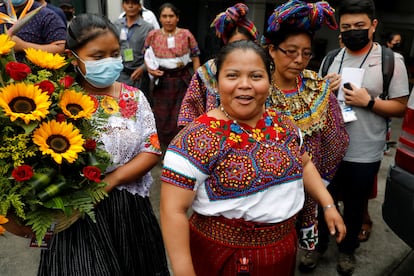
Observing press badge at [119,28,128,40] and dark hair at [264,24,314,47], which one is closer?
dark hair at [264,24,314,47]

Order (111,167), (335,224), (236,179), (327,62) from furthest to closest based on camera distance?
(327,62) → (111,167) → (335,224) → (236,179)

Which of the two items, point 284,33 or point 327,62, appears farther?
point 327,62

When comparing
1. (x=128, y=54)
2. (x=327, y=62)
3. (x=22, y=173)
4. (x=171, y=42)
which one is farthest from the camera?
(x=128, y=54)

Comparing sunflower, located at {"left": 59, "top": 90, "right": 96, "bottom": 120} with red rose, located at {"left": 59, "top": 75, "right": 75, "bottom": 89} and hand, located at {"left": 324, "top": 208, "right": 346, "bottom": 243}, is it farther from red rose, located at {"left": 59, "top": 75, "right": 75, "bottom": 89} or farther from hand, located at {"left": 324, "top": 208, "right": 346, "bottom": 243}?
hand, located at {"left": 324, "top": 208, "right": 346, "bottom": 243}

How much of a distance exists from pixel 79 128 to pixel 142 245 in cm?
77

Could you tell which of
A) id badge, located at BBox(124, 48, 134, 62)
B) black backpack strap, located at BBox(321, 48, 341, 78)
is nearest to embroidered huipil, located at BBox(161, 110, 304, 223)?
black backpack strap, located at BBox(321, 48, 341, 78)

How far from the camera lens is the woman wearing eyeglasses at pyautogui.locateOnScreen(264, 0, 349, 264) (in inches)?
81.4

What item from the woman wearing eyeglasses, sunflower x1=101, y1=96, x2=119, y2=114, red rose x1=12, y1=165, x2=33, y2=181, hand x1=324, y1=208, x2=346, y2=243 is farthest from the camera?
the woman wearing eyeglasses

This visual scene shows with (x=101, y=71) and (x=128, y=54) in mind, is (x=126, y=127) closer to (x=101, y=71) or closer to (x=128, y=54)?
(x=101, y=71)

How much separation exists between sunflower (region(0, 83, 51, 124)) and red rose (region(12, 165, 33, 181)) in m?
0.17

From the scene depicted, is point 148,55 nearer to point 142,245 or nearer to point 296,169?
point 142,245

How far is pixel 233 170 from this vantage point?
4.91ft

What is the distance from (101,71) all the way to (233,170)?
829mm

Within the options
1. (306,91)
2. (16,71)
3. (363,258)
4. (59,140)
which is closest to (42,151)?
(59,140)
